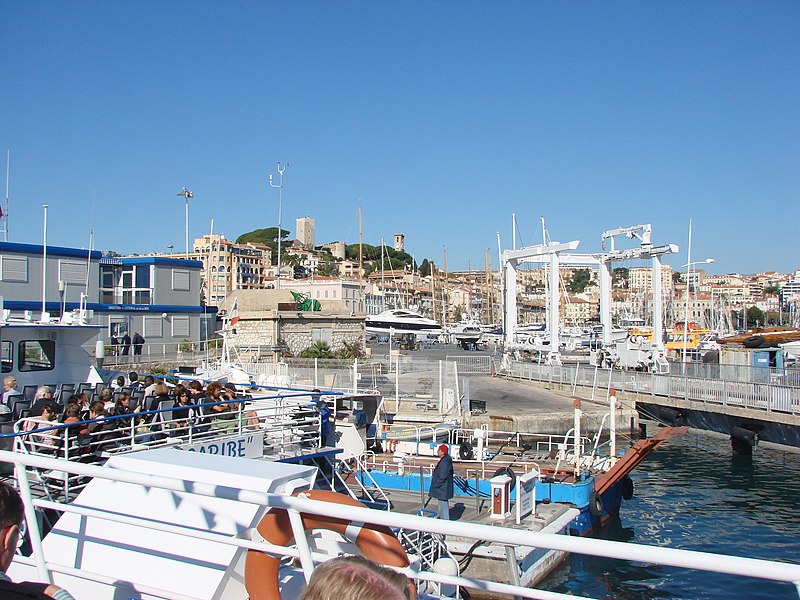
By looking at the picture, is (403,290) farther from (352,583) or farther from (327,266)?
(352,583)

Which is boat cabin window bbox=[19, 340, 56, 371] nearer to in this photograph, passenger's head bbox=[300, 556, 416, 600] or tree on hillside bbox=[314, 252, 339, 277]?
passenger's head bbox=[300, 556, 416, 600]

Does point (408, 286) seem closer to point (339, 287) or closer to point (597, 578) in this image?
point (339, 287)

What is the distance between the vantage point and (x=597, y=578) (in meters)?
14.0

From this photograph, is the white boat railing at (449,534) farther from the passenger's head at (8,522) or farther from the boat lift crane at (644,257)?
the boat lift crane at (644,257)

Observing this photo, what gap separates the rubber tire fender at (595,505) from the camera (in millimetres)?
15477

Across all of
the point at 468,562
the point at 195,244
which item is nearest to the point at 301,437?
the point at 468,562

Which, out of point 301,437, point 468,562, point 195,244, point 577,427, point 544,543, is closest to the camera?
point 544,543

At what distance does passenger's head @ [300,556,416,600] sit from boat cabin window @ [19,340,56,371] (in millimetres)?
13136

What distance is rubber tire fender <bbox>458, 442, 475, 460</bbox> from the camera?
18.2 meters

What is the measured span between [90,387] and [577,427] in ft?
36.3

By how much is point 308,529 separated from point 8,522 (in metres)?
1.51

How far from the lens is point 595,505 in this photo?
15.5m

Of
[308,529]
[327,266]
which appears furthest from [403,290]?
[308,529]

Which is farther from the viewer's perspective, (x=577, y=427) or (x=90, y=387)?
(x=577, y=427)
